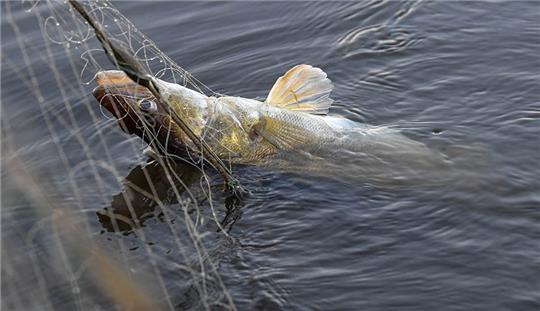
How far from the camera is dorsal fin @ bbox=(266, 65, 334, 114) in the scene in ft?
21.3

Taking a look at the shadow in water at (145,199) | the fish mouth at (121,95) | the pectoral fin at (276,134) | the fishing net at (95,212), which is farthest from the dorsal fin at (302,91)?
the fish mouth at (121,95)

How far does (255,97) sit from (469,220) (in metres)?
2.75

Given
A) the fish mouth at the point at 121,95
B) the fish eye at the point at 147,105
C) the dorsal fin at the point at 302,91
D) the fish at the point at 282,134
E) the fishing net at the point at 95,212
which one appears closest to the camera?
the fishing net at the point at 95,212

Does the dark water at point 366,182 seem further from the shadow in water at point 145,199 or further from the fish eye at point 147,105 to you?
the fish eye at point 147,105

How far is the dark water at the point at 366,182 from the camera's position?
520 cm

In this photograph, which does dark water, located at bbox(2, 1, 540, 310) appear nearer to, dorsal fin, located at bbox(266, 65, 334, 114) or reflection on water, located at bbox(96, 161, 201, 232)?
reflection on water, located at bbox(96, 161, 201, 232)

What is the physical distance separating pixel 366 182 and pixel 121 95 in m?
1.85

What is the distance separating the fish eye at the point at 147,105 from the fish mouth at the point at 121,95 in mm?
22

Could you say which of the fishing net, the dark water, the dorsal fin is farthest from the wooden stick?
the dorsal fin

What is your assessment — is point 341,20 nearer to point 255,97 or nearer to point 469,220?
point 255,97

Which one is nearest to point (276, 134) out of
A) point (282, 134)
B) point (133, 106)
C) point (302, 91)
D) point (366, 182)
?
point (282, 134)

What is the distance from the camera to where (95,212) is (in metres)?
6.39

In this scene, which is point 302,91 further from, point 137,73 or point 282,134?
point 137,73

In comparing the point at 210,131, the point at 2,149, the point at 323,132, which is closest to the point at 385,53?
the point at 323,132
